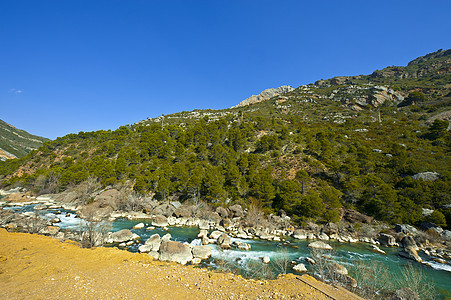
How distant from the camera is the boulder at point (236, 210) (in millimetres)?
31562

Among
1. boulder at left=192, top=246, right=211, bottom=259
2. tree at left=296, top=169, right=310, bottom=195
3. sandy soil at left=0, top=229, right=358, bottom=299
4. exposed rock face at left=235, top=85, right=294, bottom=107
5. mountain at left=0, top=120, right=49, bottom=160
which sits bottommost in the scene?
boulder at left=192, top=246, right=211, bottom=259

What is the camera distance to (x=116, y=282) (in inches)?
332

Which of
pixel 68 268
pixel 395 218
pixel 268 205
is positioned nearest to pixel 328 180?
pixel 395 218

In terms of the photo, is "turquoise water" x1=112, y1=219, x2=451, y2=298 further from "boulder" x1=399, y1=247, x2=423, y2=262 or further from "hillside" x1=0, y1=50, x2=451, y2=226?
"hillside" x1=0, y1=50, x2=451, y2=226

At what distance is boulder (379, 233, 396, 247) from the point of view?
24.3 m

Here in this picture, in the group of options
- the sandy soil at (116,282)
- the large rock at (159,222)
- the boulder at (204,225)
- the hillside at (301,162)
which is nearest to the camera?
the sandy soil at (116,282)

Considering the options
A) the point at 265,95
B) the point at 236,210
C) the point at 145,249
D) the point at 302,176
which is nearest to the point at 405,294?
the point at 145,249

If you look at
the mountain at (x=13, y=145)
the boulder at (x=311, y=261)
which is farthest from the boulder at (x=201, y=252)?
the mountain at (x=13, y=145)

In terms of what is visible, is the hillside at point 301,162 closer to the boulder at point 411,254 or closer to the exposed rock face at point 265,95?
the boulder at point 411,254

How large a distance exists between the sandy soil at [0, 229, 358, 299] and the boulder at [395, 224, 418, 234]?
2691cm

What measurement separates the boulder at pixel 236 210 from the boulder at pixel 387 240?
797 inches

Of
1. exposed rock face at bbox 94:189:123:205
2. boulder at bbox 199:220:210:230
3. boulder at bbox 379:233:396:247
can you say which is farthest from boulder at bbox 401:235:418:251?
exposed rock face at bbox 94:189:123:205

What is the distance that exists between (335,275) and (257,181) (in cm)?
2336

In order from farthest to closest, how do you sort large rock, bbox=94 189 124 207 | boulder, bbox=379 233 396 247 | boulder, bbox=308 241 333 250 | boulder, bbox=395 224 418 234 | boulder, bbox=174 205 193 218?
large rock, bbox=94 189 124 207 → boulder, bbox=174 205 193 218 → boulder, bbox=395 224 418 234 → boulder, bbox=379 233 396 247 → boulder, bbox=308 241 333 250
